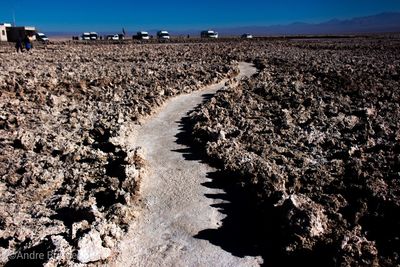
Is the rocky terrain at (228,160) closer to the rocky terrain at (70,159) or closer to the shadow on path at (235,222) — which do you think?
the rocky terrain at (70,159)

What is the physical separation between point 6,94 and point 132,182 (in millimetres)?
11333

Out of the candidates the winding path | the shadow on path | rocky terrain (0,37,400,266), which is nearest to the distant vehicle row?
rocky terrain (0,37,400,266)

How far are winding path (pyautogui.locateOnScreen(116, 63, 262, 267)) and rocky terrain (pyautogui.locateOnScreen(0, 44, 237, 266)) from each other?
34cm

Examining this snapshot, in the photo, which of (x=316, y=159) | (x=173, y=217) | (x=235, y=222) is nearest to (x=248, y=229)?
(x=235, y=222)

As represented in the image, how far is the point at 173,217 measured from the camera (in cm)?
869

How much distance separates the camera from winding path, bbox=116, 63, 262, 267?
7.47m

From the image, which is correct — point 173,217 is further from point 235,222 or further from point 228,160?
point 228,160

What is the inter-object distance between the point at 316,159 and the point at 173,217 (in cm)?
524

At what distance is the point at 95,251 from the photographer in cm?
725

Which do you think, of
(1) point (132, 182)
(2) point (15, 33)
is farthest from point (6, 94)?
(2) point (15, 33)

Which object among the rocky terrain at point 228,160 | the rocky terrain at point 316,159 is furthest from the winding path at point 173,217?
the rocky terrain at point 316,159

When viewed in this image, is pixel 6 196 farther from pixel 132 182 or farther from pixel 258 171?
pixel 258 171

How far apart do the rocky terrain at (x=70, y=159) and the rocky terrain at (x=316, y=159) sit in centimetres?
270

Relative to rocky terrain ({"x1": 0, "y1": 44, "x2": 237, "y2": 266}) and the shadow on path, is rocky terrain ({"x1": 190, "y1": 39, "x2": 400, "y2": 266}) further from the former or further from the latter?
rocky terrain ({"x1": 0, "y1": 44, "x2": 237, "y2": 266})
